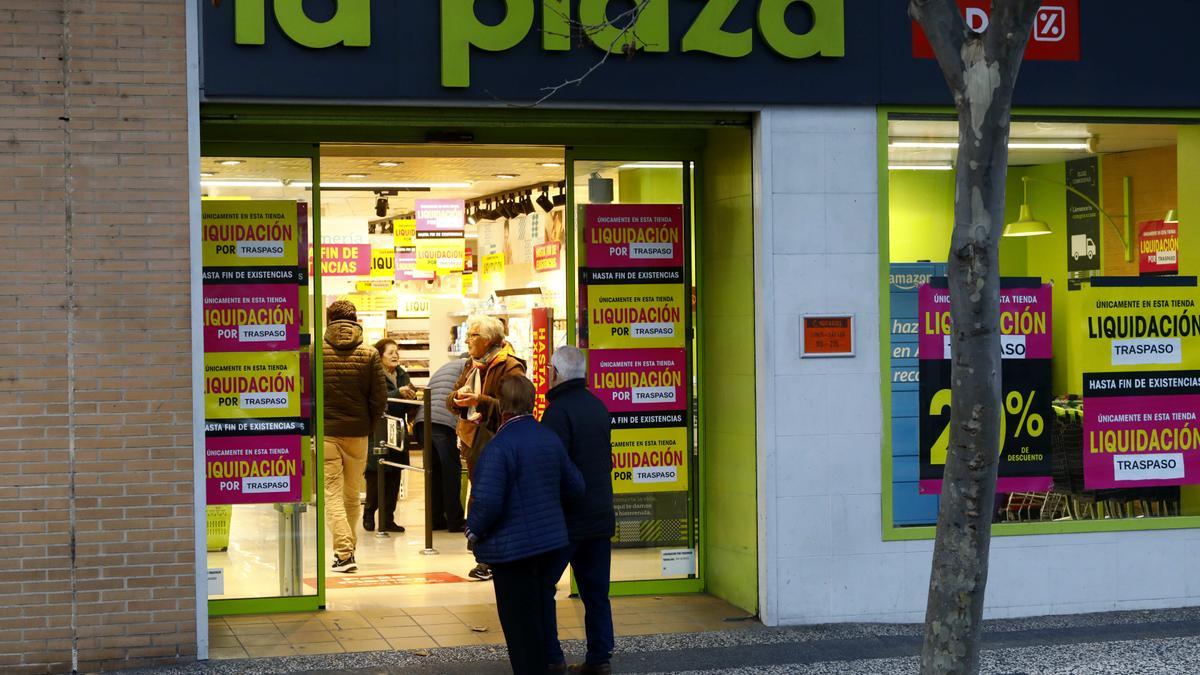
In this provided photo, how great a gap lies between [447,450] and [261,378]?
3.47 metres

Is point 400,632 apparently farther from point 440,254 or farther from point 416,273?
point 416,273

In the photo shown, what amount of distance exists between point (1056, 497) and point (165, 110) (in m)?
6.06

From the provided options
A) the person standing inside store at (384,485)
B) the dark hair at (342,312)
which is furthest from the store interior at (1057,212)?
the person standing inside store at (384,485)

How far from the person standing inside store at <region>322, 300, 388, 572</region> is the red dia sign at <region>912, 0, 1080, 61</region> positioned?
187 inches

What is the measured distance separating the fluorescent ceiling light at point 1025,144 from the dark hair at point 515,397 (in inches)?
146

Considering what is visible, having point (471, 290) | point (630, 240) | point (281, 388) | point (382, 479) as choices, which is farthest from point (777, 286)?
point (471, 290)

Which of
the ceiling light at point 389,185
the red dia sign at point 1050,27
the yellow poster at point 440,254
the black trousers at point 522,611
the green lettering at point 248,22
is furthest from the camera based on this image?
the yellow poster at point 440,254

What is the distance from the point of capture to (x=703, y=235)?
384 inches

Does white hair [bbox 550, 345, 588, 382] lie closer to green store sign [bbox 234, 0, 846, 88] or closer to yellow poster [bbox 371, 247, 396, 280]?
green store sign [bbox 234, 0, 846, 88]

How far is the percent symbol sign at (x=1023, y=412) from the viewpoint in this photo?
30.4 feet

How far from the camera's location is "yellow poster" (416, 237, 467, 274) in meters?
16.9

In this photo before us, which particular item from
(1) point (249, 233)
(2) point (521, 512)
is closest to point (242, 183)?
(1) point (249, 233)

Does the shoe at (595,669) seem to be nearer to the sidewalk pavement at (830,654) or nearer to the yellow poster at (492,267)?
the sidewalk pavement at (830,654)

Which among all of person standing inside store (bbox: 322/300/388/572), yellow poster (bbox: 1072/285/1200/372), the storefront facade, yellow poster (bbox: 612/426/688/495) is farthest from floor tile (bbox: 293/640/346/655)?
yellow poster (bbox: 1072/285/1200/372)
